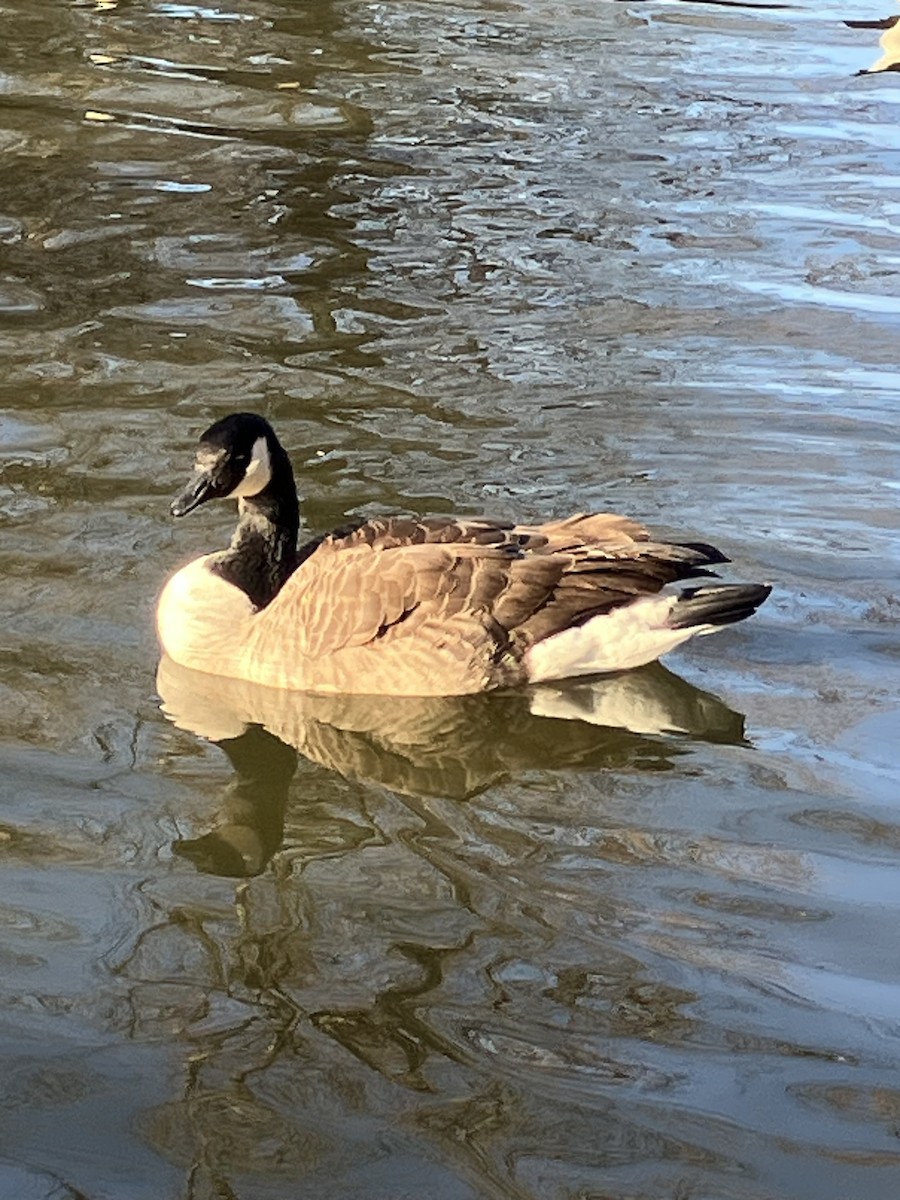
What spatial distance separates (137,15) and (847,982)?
13426mm

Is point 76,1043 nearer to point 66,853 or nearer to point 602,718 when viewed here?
point 66,853

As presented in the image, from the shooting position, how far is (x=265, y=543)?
7.04 meters

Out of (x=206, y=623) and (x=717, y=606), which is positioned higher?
(x=717, y=606)

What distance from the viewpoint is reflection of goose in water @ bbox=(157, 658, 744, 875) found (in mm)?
6344

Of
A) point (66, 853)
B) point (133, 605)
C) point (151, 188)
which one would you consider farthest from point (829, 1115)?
point (151, 188)

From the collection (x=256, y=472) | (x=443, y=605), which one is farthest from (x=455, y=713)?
(x=256, y=472)

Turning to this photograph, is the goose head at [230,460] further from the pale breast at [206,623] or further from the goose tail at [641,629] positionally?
the goose tail at [641,629]

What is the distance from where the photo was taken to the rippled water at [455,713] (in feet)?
15.0

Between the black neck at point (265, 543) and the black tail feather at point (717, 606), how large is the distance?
1.40m

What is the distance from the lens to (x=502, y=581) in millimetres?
6691

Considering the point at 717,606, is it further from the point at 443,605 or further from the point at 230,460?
the point at 230,460

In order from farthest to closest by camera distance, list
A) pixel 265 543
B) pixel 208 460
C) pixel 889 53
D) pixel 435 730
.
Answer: pixel 889 53 → pixel 265 543 → pixel 208 460 → pixel 435 730

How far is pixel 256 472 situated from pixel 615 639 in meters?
1.36

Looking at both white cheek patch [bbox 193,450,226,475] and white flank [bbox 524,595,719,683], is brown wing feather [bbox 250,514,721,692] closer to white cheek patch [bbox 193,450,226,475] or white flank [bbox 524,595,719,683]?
white flank [bbox 524,595,719,683]
